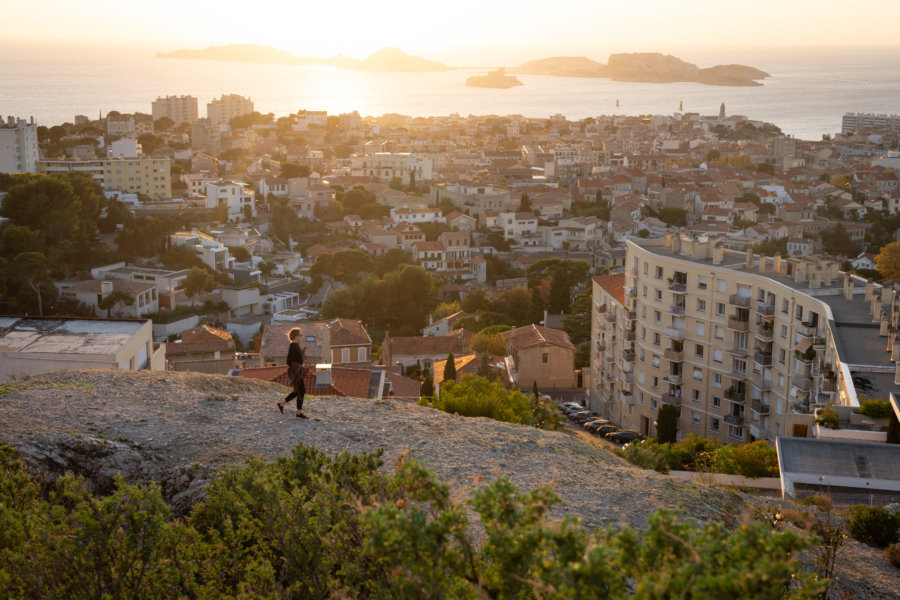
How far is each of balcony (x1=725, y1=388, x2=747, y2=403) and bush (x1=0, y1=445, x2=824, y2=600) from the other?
437 inches

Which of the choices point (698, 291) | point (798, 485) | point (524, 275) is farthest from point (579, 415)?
point (524, 275)

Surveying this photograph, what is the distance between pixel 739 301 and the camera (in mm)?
14359

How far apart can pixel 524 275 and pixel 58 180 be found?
1540cm

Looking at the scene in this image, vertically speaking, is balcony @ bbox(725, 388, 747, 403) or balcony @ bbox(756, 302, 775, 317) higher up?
balcony @ bbox(756, 302, 775, 317)

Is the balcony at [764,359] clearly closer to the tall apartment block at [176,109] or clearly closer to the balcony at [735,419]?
the balcony at [735,419]

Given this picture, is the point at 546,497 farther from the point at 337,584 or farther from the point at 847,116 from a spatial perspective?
the point at 847,116

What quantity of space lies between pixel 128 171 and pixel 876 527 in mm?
35177

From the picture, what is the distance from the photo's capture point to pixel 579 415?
1642cm

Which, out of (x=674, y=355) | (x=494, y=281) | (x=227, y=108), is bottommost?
(x=494, y=281)

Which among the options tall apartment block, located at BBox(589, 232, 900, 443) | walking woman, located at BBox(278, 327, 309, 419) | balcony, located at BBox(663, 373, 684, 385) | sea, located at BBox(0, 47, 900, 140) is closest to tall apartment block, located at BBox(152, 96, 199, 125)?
sea, located at BBox(0, 47, 900, 140)

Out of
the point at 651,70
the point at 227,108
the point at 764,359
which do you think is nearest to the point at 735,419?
the point at 764,359

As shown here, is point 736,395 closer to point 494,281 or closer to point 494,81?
point 494,281

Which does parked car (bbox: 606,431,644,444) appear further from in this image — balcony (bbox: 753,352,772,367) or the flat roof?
the flat roof

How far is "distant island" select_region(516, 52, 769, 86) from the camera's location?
6462 inches
